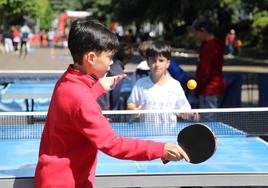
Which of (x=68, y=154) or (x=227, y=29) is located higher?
(x=68, y=154)

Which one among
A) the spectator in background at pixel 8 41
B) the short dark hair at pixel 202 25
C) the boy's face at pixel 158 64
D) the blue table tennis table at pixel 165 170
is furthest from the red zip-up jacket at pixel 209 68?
the spectator in background at pixel 8 41

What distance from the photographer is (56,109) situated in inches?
131

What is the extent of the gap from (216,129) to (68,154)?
352 centimetres

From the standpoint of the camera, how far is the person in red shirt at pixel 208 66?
8.83 metres

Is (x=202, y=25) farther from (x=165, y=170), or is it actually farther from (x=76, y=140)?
(x=76, y=140)

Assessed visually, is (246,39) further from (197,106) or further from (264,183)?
(264,183)

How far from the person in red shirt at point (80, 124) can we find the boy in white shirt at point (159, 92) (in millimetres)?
2423

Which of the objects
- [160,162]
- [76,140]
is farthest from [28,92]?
[76,140]

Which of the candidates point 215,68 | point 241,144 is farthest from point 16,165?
point 215,68

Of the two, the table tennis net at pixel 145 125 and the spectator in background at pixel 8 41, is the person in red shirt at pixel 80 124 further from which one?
the spectator in background at pixel 8 41

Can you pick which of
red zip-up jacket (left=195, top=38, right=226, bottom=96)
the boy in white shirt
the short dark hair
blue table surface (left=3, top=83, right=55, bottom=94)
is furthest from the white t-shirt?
blue table surface (left=3, top=83, right=55, bottom=94)

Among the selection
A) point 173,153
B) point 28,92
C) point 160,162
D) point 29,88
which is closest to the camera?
point 173,153

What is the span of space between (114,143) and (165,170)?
1521 mm

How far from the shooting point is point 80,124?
322 centimetres
